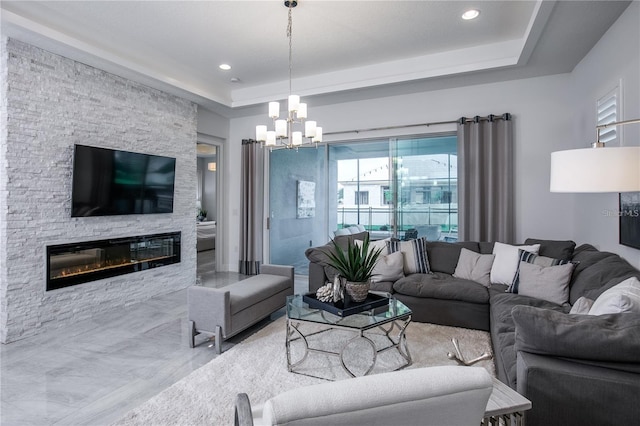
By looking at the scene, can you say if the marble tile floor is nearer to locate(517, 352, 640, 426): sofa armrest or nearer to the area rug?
the area rug

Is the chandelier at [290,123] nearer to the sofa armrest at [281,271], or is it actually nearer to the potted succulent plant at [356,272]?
the potted succulent plant at [356,272]

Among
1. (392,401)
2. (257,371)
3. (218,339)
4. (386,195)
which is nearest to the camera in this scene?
(392,401)

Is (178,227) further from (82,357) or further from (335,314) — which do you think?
(335,314)

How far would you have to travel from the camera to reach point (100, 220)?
4117 millimetres

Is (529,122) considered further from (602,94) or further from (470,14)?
(470,14)

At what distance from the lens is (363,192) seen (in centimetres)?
556

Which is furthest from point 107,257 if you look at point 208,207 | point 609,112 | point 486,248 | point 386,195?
point 208,207

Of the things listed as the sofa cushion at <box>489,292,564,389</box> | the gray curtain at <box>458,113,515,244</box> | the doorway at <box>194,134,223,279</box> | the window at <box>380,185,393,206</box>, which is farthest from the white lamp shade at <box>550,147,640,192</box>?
the doorway at <box>194,134,223,279</box>

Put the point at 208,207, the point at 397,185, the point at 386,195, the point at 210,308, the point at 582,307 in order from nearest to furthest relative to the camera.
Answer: the point at 582,307 < the point at 210,308 < the point at 397,185 < the point at 386,195 < the point at 208,207

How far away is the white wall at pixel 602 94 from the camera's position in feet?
8.75

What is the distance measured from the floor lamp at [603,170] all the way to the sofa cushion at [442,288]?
1739mm

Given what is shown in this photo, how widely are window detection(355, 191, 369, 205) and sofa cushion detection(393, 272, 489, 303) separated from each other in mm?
1943

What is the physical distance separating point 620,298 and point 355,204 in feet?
13.4

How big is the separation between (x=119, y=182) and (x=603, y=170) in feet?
15.2
